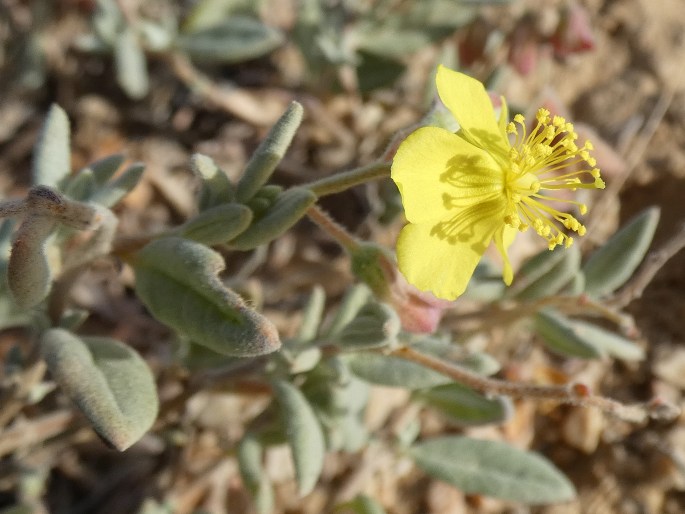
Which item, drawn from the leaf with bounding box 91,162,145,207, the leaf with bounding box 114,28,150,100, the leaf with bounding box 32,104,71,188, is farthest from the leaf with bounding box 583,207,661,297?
the leaf with bounding box 114,28,150,100

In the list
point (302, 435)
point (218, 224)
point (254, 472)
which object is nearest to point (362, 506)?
point (254, 472)

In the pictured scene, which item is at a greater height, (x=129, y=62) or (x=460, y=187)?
(x=460, y=187)

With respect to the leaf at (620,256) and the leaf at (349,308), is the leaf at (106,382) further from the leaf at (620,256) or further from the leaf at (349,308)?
the leaf at (620,256)

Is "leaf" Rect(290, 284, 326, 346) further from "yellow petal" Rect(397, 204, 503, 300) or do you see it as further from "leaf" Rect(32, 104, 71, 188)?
"leaf" Rect(32, 104, 71, 188)

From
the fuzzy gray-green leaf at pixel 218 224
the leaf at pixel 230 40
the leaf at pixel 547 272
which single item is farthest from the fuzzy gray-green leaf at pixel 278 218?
the leaf at pixel 230 40

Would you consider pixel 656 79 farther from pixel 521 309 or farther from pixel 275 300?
pixel 275 300

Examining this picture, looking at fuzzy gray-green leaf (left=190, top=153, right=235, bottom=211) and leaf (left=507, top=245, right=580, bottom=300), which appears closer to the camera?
fuzzy gray-green leaf (left=190, top=153, right=235, bottom=211)

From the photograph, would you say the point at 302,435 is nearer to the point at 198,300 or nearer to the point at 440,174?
the point at 198,300
